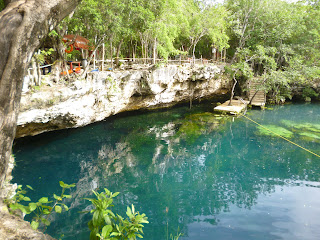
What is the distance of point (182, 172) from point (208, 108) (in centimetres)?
1496

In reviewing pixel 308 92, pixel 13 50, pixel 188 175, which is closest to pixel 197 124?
pixel 188 175

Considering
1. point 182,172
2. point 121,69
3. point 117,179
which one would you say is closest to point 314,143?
point 182,172

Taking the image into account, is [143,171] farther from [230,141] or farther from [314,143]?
[314,143]

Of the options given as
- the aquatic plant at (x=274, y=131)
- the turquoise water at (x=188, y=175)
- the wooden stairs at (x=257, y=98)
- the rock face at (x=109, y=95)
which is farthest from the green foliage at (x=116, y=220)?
the wooden stairs at (x=257, y=98)

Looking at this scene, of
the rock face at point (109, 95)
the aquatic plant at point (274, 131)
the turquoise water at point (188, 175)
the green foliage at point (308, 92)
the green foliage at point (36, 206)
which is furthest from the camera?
the green foliage at point (308, 92)

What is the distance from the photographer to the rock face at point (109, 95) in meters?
12.4

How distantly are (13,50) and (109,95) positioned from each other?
48.9 feet

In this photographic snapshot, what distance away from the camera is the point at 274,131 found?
17859 mm

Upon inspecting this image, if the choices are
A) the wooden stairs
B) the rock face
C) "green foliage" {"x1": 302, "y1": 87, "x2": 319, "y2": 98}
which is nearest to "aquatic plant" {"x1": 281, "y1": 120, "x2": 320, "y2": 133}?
the wooden stairs

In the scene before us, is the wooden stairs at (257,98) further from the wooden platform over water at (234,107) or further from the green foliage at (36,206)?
the green foliage at (36,206)

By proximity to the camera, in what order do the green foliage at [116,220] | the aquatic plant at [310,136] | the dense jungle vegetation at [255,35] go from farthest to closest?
1. the dense jungle vegetation at [255,35]
2. the aquatic plant at [310,136]
3. the green foliage at [116,220]

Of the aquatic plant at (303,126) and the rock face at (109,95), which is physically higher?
the rock face at (109,95)

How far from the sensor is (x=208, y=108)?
82.9ft

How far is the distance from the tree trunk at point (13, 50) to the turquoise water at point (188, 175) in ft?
17.4
